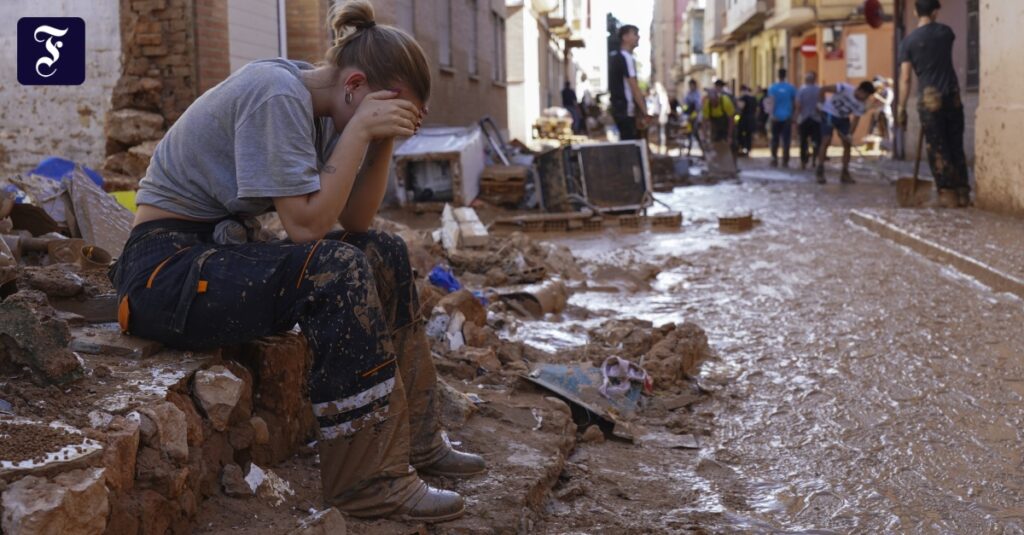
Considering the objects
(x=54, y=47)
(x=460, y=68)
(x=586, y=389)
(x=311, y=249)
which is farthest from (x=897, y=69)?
(x=311, y=249)

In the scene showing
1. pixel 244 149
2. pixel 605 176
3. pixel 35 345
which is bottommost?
pixel 35 345

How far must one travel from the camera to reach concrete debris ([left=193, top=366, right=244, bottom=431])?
9.03ft

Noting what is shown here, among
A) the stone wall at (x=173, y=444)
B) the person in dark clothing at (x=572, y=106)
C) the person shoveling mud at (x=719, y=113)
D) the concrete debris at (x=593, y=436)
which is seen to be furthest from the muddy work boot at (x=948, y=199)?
the person in dark clothing at (x=572, y=106)

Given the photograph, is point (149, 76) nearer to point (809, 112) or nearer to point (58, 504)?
point (58, 504)

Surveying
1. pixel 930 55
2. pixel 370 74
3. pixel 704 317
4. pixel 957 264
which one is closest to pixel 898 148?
pixel 930 55

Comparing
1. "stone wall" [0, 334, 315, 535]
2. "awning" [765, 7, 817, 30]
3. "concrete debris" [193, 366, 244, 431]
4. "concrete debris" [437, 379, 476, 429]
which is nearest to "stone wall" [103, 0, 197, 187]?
"concrete debris" [437, 379, 476, 429]

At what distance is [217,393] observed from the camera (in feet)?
9.11

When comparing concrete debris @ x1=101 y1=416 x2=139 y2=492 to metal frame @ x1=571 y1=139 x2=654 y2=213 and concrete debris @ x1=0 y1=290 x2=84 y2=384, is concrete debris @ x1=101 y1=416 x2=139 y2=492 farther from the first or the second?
metal frame @ x1=571 y1=139 x2=654 y2=213

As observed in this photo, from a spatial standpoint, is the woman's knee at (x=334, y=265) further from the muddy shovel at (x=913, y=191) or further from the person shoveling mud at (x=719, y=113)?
the person shoveling mud at (x=719, y=113)

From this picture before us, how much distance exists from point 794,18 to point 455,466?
106ft

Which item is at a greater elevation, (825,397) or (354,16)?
(354,16)

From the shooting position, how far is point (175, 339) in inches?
111

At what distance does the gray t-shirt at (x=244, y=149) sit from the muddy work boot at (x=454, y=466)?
2.81 ft

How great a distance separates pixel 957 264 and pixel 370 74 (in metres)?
5.88
